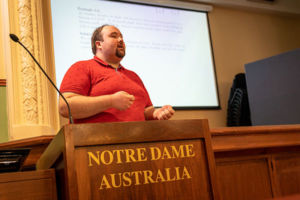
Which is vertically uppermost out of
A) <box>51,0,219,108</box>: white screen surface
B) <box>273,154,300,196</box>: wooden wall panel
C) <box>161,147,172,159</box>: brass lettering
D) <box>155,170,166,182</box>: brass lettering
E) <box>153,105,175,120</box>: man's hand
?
<box>51,0,219,108</box>: white screen surface

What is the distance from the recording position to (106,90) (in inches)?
67.0

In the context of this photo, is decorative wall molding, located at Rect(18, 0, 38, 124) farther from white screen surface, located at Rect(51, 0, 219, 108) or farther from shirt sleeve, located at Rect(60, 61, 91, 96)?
shirt sleeve, located at Rect(60, 61, 91, 96)

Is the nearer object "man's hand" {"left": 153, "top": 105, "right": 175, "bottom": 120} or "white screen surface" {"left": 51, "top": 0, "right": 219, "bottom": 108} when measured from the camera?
"man's hand" {"left": 153, "top": 105, "right": 175, "bottom": 120}

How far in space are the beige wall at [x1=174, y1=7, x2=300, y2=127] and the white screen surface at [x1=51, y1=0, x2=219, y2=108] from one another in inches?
6.3

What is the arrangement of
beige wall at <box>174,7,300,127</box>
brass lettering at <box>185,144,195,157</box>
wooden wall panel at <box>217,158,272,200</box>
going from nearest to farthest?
brass lettering at <box>185,144,195,157</box> < wooden wall panel at <box>217,158,272,200</box> < beige wall at <box>174,7,300,127</box>

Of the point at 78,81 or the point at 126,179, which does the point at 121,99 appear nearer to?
the point at 78,81

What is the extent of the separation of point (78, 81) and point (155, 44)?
313 cm

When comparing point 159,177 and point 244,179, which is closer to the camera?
point 159,177

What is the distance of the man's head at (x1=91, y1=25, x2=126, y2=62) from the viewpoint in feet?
5.99

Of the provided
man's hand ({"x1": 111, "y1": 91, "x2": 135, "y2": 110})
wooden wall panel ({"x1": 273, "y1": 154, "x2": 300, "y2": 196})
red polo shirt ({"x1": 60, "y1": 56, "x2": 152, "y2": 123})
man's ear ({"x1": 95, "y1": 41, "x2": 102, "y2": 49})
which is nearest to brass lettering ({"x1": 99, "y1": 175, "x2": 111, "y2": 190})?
man's hand ({"x1": 111, "y1": 91, "x2": 135, "y2": 110})

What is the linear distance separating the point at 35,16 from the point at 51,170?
2.22 m

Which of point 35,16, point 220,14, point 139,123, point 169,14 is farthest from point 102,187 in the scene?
point 220,14

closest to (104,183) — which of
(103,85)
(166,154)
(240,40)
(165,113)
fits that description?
(166,154)

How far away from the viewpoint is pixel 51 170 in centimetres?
125
